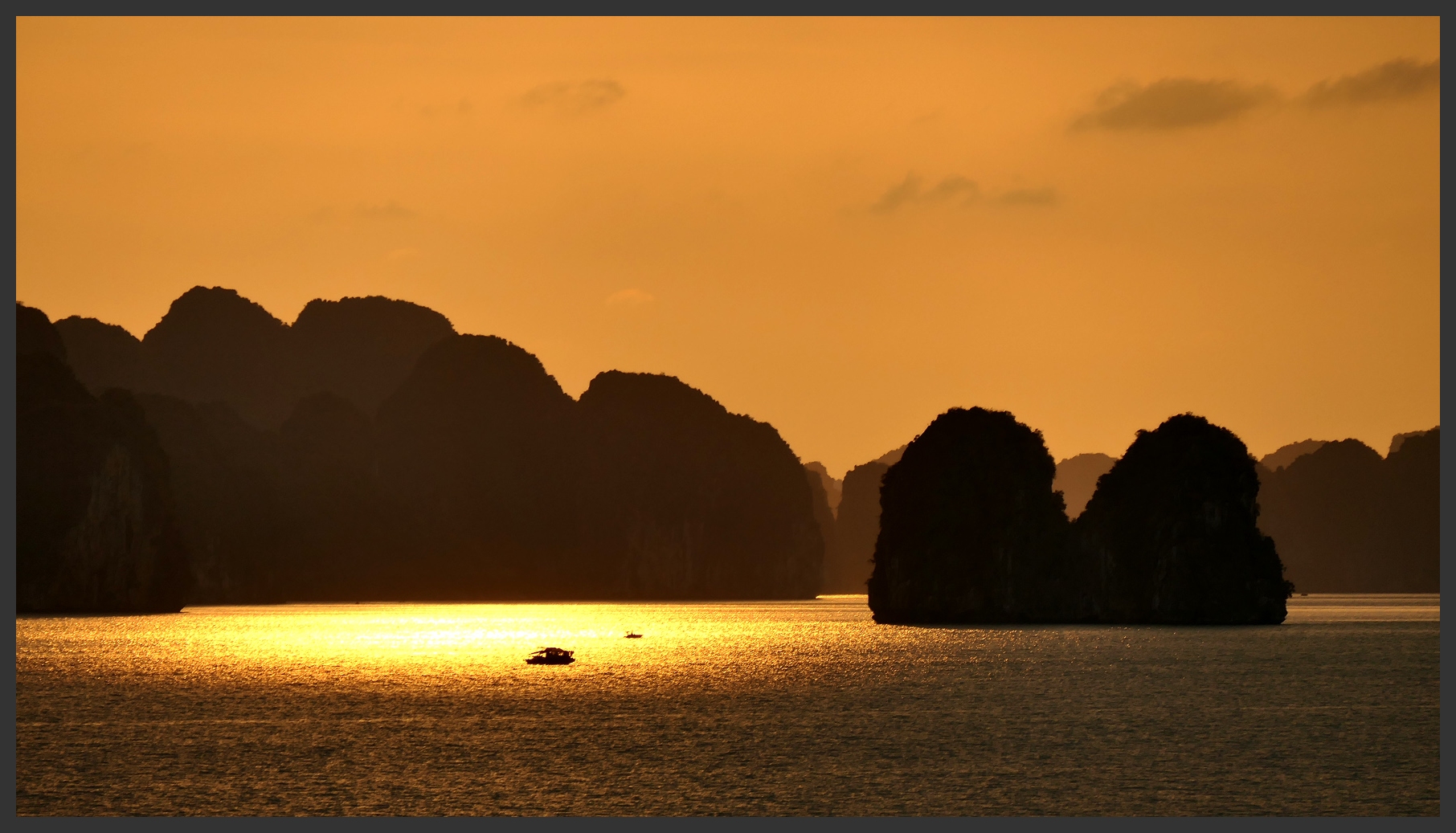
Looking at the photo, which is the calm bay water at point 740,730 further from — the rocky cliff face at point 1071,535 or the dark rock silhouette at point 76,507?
the dark rock silhouette at point 76,507

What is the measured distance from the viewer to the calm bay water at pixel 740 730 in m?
52.9

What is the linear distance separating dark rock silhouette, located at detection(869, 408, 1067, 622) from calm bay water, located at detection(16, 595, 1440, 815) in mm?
30169

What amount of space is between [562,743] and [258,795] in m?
16.5

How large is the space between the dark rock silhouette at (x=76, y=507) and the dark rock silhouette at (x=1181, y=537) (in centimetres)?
11406

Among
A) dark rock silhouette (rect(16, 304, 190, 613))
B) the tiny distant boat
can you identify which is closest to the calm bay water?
the tiny distant boat

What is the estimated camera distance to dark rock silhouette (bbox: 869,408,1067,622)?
163000mm

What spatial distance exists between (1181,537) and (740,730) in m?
92.2

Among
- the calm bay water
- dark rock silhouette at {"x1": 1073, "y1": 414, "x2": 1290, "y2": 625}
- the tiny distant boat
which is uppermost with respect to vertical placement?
dark rock silhouette at {"x1": 1073, "y1": 414, "x2": 1290, "y2": 625}

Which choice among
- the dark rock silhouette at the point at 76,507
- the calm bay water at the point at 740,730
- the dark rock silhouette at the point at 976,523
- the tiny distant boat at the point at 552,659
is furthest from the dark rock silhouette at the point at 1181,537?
the dark rock silhouette at the point at 76,507

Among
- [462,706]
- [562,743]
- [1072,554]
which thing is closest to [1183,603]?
[1072,554]

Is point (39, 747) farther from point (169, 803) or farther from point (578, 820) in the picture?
point (578, 820)

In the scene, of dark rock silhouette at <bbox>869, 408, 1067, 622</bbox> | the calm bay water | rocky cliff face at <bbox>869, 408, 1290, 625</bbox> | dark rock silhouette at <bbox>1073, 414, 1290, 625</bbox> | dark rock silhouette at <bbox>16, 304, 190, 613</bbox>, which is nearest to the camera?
the calm bay water

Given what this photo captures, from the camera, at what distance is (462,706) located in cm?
8288

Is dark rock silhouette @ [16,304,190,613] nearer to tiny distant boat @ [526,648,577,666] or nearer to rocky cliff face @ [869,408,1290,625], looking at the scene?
rocky cliff face @ [869,408,1290,625]
